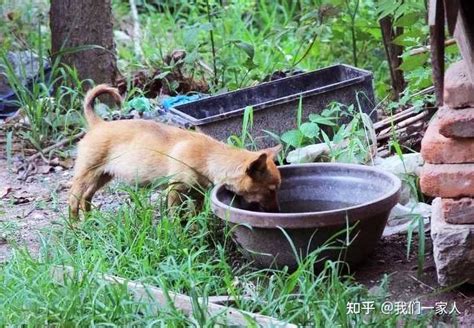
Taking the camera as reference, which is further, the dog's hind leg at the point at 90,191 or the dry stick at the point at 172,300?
the dog's hind leg at the point at 90,191

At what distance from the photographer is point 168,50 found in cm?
862

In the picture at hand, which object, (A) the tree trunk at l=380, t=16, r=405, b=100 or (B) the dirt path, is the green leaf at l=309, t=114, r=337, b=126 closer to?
(A) the tree trunk at l=380, t=16, r=405, b=100

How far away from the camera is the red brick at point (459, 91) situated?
4434 millimetres

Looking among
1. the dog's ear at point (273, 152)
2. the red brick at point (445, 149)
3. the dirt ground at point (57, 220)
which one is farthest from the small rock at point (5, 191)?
the red brick at point (445, 149)

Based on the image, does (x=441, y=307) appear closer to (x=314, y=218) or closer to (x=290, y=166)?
(x=314, y=218)

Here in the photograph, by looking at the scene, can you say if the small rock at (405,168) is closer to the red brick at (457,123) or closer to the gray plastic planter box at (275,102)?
the gray plastic planter box at (275,102)

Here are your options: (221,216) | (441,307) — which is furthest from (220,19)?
(441,307)

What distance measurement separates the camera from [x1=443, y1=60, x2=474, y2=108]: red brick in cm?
443

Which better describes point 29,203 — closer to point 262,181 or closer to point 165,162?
point 165,162

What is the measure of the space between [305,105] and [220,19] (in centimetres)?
330

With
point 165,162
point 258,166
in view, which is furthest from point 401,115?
point 165,162

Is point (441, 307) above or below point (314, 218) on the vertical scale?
below

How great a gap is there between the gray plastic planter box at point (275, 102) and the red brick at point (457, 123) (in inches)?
80.2

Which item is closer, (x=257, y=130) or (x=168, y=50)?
(x=257, y=130)
